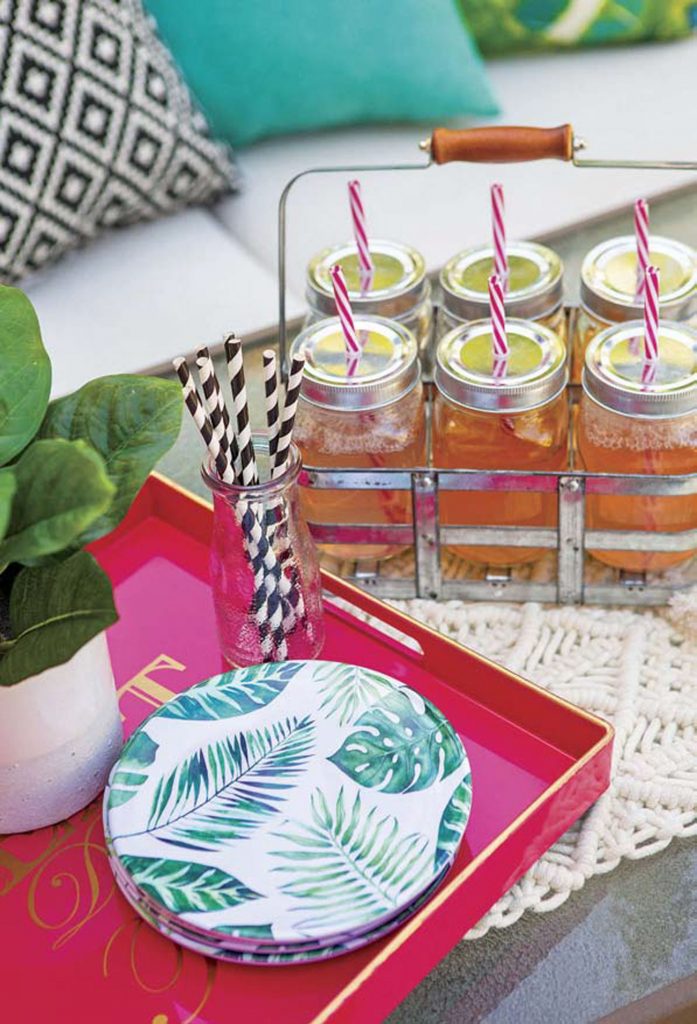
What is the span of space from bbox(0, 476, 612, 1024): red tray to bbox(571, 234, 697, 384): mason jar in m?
0.27

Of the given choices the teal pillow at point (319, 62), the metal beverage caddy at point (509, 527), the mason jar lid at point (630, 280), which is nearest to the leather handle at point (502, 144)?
the metal beverage caddy at point (509, 527)

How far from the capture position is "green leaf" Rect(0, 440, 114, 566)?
0.62 meters

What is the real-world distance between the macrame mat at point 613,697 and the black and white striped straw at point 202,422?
0.23 metres

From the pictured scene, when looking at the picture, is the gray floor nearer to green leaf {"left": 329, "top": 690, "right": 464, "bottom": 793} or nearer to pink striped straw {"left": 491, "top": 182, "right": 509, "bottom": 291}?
green leaf {"left": 329, "top": 690, "right": 464, "bottom": 793}

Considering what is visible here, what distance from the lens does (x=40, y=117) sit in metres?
1.36

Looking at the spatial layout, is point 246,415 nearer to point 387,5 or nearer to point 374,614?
point 374,614

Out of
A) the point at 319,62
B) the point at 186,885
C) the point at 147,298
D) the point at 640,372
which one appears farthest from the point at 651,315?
the point at 319,62

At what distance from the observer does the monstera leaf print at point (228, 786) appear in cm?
75

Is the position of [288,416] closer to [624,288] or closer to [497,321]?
[497,321]

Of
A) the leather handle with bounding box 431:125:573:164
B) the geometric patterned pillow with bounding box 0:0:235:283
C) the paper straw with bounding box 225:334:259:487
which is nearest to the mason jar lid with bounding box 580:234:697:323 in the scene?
the leather handle with bounding box 431:125:573:164

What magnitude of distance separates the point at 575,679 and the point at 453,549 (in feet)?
0.45

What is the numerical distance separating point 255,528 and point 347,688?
11cm

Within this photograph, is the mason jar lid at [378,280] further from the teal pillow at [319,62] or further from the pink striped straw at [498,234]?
the teal pillow at [319,62]

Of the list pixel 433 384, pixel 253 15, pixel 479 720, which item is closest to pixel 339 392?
pixel 433 384
